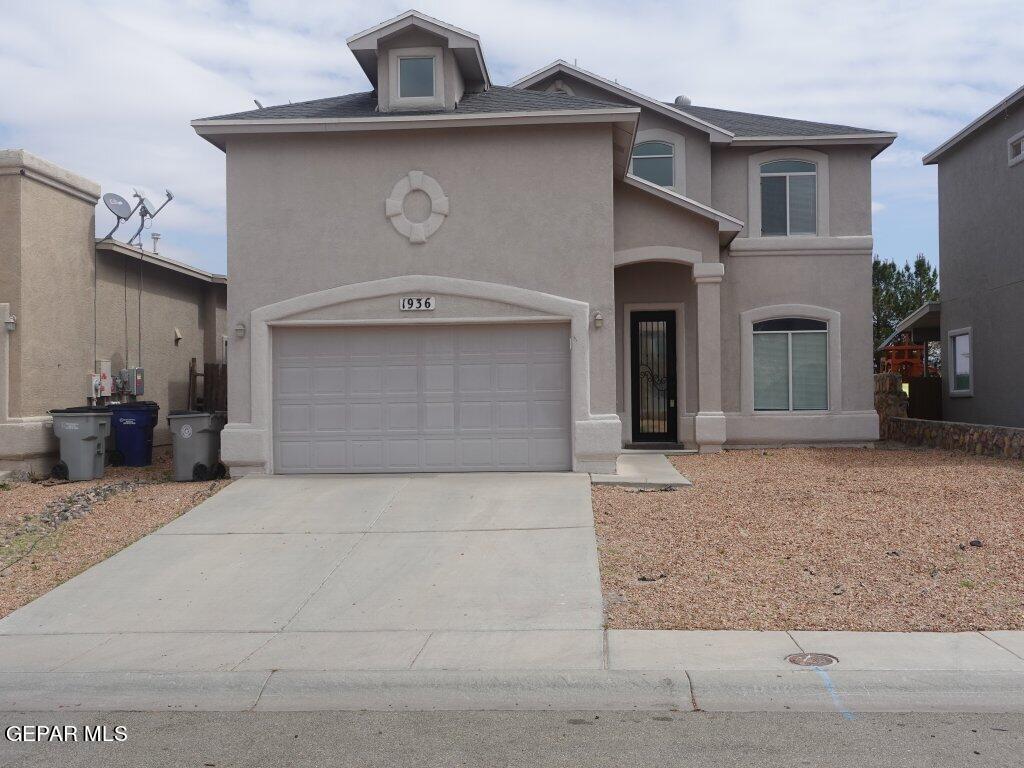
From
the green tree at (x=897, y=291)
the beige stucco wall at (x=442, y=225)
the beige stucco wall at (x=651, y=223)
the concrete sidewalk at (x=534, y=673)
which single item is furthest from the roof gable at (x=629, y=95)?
the green tree at (x=897, y=291)

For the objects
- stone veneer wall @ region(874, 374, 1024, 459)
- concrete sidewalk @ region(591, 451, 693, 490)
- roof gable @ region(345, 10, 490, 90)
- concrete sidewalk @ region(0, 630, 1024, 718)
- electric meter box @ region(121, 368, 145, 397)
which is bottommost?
concrete sidewalk @ region(0, 630, 1024, 718)

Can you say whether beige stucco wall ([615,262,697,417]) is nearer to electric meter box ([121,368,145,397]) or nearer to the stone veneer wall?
the stone veneer wall

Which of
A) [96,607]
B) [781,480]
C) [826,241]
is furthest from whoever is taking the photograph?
[826,241]

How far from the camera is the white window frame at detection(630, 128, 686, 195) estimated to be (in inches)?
707

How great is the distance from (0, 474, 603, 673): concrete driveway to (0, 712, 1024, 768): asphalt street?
0.80 metres

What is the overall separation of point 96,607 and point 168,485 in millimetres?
5269

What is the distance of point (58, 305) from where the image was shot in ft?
49.1

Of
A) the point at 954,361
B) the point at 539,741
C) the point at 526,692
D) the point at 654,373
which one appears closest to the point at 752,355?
the point at 654,373

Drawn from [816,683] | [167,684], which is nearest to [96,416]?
[167,684]

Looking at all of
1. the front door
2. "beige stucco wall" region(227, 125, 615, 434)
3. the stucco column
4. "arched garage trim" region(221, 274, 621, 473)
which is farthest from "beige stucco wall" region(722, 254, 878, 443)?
"arched garage trim" region(221, 274, 621, 473)

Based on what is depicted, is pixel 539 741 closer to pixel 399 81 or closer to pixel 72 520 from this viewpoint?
pixel 72 520

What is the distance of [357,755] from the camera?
16.7 feet

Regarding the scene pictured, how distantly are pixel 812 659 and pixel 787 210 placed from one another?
13.1 m

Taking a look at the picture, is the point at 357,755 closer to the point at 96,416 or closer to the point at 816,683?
the point at 816,683
